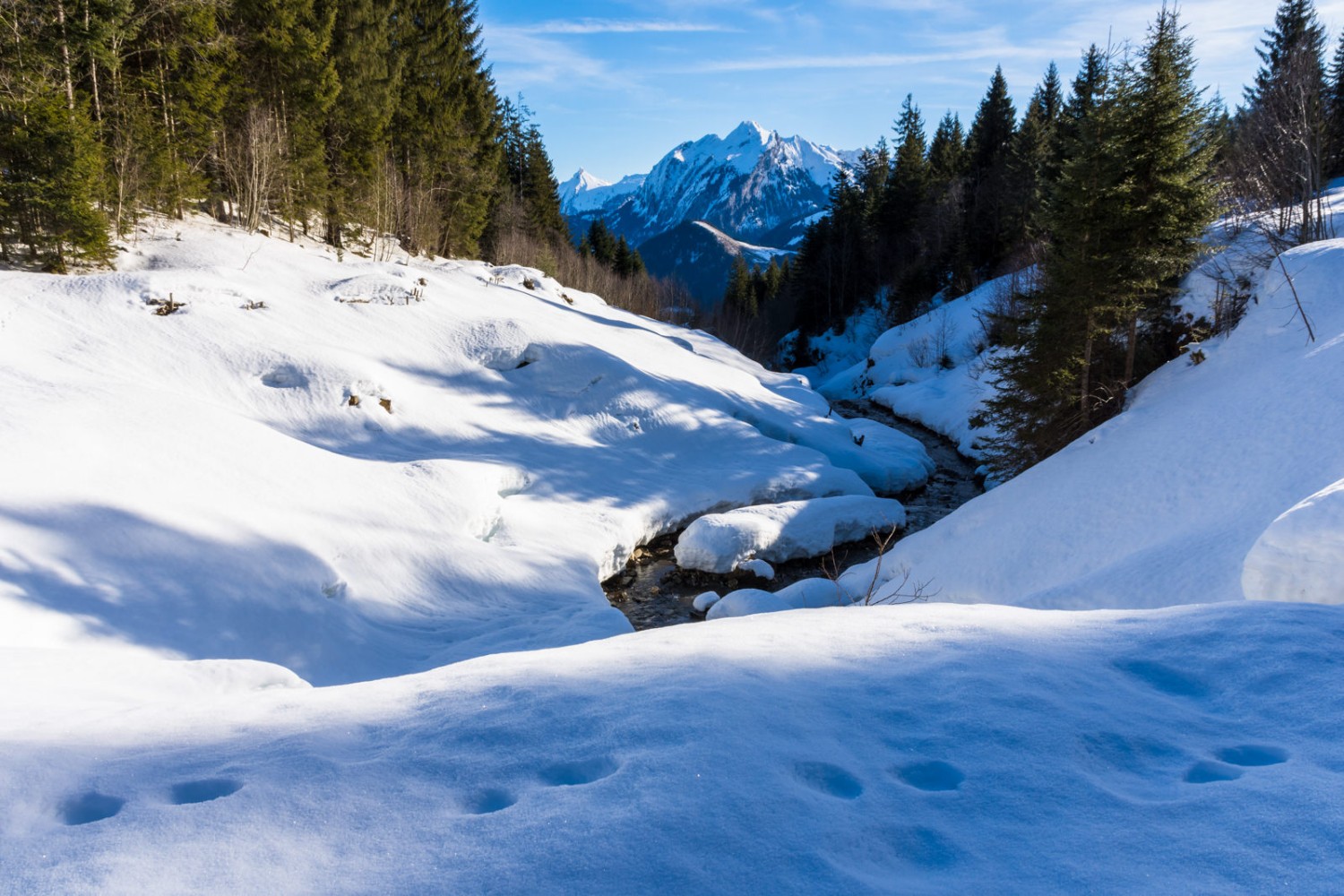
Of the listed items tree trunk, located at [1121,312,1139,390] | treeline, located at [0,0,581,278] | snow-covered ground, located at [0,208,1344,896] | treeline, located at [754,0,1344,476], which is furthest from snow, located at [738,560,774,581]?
treeline, located at [0,0,581,278]

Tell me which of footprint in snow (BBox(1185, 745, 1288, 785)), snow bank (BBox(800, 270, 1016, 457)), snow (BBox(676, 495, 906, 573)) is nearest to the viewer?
footprint in snow (BBox(1185, 745, 1288, 785))

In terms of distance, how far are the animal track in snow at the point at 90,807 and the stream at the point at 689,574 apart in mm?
8538

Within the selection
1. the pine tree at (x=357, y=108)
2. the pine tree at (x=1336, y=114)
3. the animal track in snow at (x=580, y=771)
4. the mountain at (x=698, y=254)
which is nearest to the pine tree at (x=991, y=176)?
the pine tree at (x=1336, y=114)

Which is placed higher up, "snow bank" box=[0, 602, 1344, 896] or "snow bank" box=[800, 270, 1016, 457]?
"snow bank" box=[800, 270, 1016, 457]

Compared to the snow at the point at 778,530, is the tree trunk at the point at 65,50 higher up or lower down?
higher up

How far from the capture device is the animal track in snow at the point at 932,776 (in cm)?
234

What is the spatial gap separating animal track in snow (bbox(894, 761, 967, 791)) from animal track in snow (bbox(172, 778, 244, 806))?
2.41m

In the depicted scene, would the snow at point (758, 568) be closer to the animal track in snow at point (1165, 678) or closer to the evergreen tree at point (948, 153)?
the animal track in snow at point (1165, 678)

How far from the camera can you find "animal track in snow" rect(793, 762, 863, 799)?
2.28 m

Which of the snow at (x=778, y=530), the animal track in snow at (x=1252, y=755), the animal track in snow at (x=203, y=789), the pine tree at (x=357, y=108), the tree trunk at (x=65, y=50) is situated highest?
the pine tree at (x=357, y=108)

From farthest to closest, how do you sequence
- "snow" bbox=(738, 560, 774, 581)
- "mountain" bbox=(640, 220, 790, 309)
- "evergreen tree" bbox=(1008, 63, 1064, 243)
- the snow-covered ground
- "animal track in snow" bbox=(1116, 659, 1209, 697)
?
1. "mountain" bbox=(640, 220, 790, 309)
2. "evergreen tree" bbox=(1008, 63, 1064, 243)
3. "snow" bbox=(738, 560, 774, 581)
4. "animal track in snow" bbox=(1116, 659, 1209, 697)
5. the snow-covered ground

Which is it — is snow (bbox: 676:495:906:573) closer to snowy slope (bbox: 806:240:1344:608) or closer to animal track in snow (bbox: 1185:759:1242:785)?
snowy slope (bbox: 806:240:1344:608)

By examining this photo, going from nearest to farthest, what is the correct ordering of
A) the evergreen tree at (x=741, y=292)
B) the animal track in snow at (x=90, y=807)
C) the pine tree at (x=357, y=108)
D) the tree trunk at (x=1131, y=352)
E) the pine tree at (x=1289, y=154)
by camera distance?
the animal track in snow at (x=90, y=807), the tree trunk at (x=1131, y=352), the pine tree at (x=1289, y=154), the pine tree at (x=357, y=108), the evergreen tree at (x=741, y=292)

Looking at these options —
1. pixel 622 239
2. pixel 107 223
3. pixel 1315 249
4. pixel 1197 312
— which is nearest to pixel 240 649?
pixel 107 223
